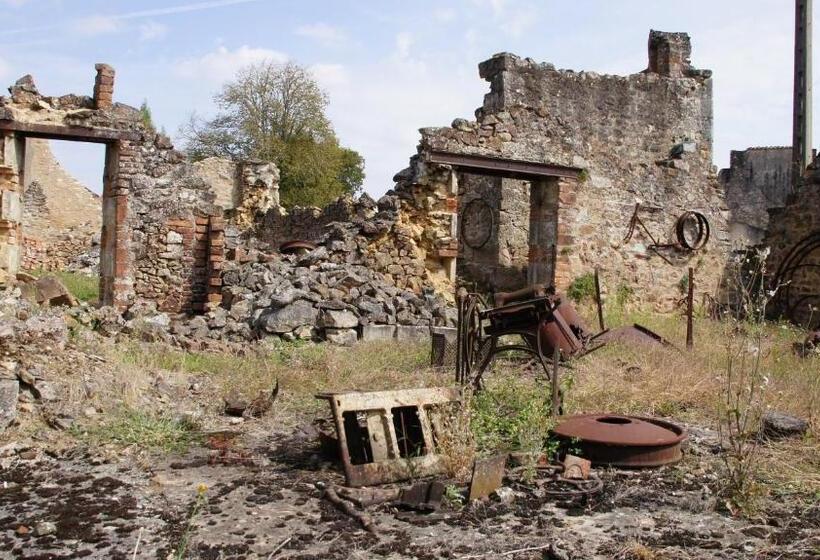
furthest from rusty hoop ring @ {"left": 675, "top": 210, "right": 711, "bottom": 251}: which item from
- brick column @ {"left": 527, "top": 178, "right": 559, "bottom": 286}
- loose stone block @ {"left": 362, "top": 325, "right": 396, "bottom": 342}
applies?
loose stone block @ {"left": 362, "top": 325, "right": 396, "bottom": 342}

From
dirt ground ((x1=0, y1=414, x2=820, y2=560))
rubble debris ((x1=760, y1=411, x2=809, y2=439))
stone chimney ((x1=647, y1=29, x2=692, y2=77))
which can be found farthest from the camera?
stone chimney ((x1=647, y1=29, x2=692, y2=77))

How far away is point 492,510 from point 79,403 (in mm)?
3447

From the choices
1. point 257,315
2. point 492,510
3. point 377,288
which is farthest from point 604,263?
point 492,510

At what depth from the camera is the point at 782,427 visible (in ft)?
18.5

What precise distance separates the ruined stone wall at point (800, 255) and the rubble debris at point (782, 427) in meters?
9.50

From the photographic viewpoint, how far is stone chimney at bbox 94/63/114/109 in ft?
39.2

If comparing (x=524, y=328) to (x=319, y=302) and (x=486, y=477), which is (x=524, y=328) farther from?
(x=319, y=302)

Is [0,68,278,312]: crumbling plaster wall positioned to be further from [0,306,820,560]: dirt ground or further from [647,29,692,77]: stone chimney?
[647,29,692,77]: stone chimney

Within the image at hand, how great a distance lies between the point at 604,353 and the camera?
8492mm

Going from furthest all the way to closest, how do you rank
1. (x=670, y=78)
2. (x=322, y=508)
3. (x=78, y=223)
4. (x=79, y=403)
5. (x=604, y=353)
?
(x=78, y=223)
(x=670, y=78)
(x=604, y=353)
(x=79, y=403)
(x=322, y=508)

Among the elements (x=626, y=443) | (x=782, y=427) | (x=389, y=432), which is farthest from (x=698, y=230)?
(x=389, y=432)

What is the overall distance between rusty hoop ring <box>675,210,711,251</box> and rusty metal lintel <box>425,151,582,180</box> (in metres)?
2.48

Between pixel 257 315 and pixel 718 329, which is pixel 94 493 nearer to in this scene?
pixel 257 315

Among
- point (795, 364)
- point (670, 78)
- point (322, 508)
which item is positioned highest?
point (670, 78)
